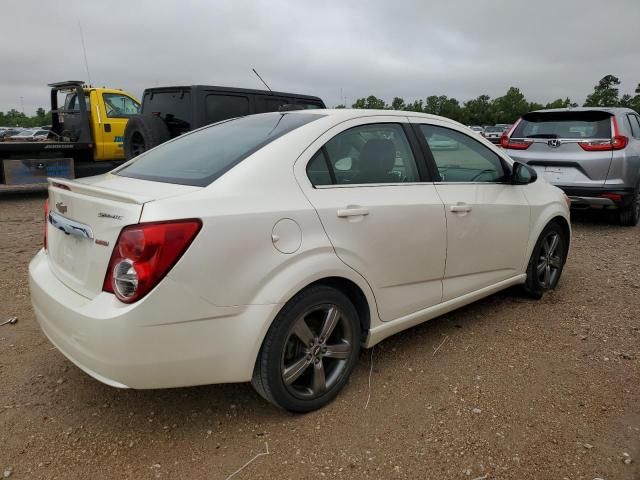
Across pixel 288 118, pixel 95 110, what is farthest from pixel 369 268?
pixel 95 110

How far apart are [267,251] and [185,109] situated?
606 centimetres

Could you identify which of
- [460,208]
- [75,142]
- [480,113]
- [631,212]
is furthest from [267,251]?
[480,113]

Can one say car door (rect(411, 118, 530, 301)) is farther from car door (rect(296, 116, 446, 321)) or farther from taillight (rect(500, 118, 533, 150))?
taillight (rect(500, 118, 533, 150))

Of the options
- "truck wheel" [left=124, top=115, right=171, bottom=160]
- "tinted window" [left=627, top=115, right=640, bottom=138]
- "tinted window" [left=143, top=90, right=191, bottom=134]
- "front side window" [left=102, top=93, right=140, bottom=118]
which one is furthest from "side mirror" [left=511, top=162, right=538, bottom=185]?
"front side window" [left=102, top=93, right=140, bottom=118]

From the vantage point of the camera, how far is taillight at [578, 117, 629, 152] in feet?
22.6

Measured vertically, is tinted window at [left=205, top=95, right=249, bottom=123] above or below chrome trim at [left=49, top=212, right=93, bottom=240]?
above

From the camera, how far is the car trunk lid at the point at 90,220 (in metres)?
2.24

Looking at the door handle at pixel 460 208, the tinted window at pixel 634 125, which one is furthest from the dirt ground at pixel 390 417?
the tinted window at pixel 634 125

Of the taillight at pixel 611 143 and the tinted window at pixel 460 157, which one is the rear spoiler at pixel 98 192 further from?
the taillight at pixel 611 143

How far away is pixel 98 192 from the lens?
243cm

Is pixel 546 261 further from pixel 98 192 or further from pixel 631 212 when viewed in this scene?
pixel 631 212

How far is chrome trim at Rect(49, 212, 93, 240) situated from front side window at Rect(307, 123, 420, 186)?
42.7 inches

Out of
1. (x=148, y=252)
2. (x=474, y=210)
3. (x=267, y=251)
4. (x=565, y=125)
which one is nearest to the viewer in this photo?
(x=148, y=252)

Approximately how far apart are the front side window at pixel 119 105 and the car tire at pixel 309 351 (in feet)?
31.0
